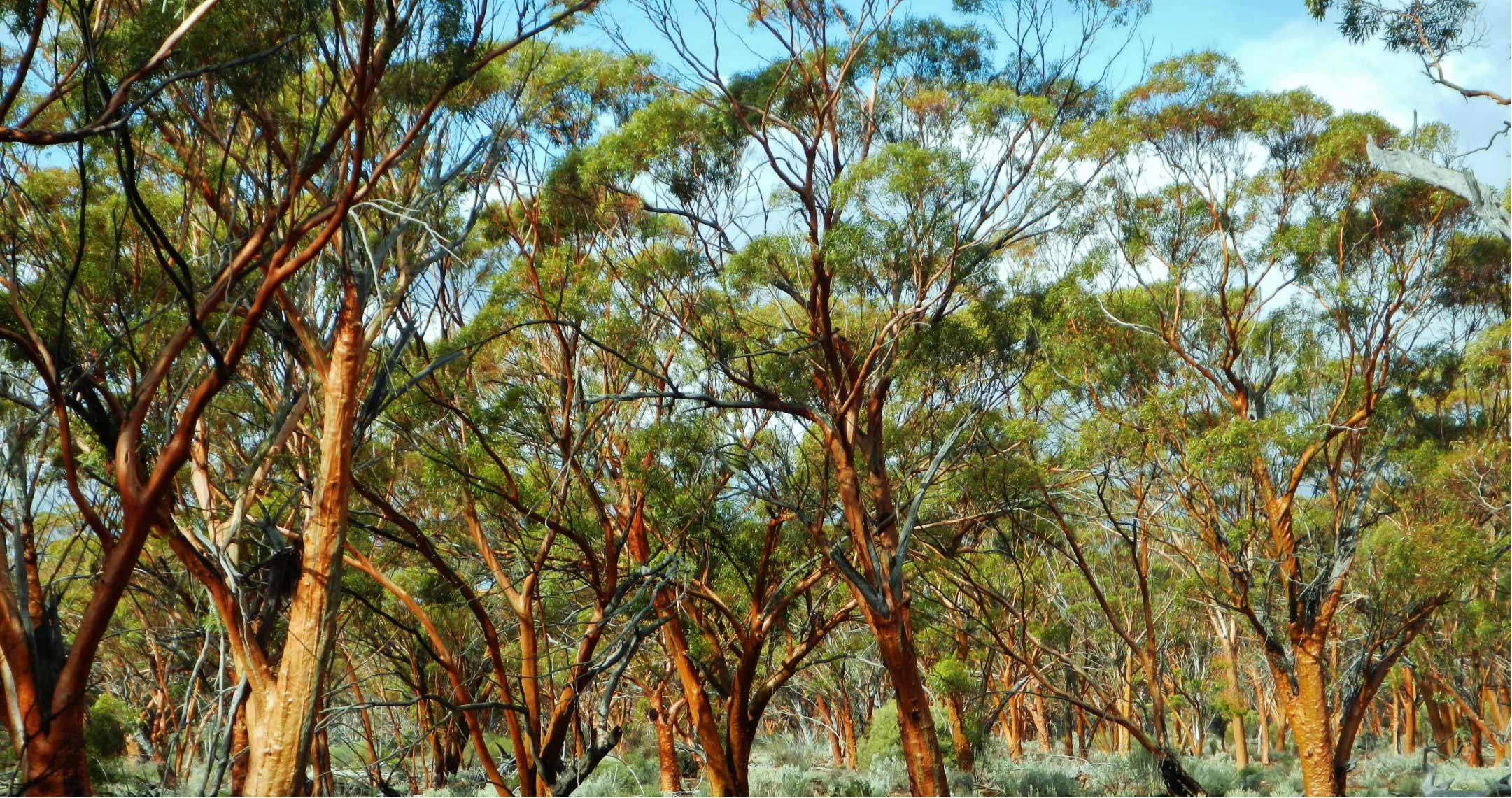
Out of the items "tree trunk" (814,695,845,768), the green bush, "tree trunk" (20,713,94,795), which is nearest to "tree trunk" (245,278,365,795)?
"tree trunk" (20,713,94,795)

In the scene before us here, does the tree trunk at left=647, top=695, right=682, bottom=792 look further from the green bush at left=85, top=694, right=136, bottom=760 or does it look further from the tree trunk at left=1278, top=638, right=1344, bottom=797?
the tree trunk at left=1278, top=638, right=1344, bottom=797

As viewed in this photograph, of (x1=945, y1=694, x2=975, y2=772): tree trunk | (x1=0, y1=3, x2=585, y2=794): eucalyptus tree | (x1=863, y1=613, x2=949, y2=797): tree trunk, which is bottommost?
(x1=945, y1=694, x2=975, y2=772): tree trunk

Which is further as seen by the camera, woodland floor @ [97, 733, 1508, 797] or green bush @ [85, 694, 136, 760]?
woodland floor @ [97, 733, 1508, 797]

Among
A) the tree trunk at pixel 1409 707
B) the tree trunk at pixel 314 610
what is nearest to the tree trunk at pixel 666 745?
the tree trunk at pixel 314 610

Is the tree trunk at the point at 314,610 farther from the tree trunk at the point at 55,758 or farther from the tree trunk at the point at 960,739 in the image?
the tree trunk at the point at 960,739

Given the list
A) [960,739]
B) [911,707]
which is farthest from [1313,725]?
[911,707]

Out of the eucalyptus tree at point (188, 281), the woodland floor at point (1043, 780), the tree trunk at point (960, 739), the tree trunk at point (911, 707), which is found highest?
the eucalyptus tree at point (188, 281)

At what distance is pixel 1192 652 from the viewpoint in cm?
3142

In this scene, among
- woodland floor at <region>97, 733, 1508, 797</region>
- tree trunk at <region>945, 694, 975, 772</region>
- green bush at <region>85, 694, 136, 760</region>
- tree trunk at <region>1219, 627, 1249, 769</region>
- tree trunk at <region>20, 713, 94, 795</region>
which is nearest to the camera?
tree trunk at <region>20, 713, 94, 795</region>

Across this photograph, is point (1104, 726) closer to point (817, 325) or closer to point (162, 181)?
point (817, 325)

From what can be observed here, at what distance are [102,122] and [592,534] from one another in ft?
29.1

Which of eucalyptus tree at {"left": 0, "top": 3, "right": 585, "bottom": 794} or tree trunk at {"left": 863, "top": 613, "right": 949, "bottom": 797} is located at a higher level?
eucalyptus tree at {"left": 0, "top": 3, "right": 585, "bottom": 794}

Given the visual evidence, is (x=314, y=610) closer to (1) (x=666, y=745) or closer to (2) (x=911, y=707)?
(2) (x=911, y=707)

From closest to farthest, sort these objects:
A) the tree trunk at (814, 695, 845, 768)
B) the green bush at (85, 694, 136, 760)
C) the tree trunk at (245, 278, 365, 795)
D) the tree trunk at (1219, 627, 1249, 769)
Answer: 1. the tree trunk at (245, 278, 365, 795)
2. the green bush at (85, 694, 136, 760)
3. the tree trunk at (1219, 627, 1249, 769)
4. the tree trunk at (814, 695, 845, 768)
